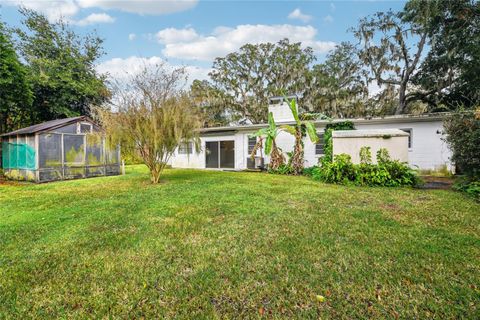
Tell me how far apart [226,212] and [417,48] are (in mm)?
19131

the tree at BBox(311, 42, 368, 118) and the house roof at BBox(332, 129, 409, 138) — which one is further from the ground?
the tree at BBox(311, 42, 368, 118)

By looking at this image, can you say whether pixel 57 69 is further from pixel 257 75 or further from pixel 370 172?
pixel 370 172

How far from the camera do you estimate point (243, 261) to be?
2.82 metres

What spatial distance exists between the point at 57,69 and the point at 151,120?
1326 centimetres

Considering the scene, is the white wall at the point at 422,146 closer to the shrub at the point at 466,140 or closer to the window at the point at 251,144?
the shrub at the point at 466,140

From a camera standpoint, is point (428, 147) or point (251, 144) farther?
point (251, 144)

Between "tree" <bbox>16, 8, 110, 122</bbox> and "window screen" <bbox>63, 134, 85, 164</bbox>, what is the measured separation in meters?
4.44

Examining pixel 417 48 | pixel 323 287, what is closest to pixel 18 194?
pixel 323 287

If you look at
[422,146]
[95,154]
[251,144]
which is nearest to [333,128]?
[422,146]

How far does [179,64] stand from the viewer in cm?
1084

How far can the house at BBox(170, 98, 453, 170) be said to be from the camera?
411 inches

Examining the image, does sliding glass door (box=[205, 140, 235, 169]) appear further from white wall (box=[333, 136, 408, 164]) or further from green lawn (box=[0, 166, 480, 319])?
green lawn (box=[0, 166, 480, 319])

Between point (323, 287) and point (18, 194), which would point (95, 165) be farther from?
point (323, 287)

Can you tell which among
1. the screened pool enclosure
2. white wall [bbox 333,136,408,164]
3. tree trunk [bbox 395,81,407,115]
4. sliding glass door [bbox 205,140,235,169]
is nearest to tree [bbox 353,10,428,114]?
tree trunk [bbox 395,81,407,115]
